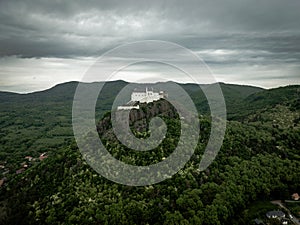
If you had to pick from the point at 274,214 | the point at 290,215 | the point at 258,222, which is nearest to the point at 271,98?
the point at 290,215

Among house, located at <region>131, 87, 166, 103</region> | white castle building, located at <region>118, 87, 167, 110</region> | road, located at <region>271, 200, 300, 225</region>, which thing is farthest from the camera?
house, located at <region>131, 87, 166, 103</region>

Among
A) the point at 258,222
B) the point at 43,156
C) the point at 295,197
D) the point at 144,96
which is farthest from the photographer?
the point at 43,156

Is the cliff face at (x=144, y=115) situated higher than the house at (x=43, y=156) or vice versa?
the cliff face at (x=144, y=115)

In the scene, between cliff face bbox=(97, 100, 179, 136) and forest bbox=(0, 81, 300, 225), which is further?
cliff face bbox=(97, 100, 179, 136)

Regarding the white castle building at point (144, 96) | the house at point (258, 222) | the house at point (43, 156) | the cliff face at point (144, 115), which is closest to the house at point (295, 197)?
the house at point (258, 222)

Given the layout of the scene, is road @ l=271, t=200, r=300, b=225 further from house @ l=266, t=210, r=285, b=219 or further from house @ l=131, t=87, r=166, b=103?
house @ l=131, t=87, r=166, b=103

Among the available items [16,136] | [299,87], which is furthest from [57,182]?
[299,87]

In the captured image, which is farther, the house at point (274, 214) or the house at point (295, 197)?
the house at point (295, 197)

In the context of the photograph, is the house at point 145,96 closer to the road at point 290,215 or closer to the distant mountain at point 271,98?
the road at point 290,215

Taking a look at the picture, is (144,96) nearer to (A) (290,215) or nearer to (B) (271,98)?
(A) (290,215)

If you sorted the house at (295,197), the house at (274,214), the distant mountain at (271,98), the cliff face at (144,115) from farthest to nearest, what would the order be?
the distant mountain at (271,98), the house at (295,197), the cliff face at (144,115), the house at (274,214)

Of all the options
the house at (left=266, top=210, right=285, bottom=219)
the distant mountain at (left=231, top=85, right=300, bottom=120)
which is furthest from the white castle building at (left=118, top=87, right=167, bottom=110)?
the distant mountain at (left=231, top=85, right=300, bottom=120)
